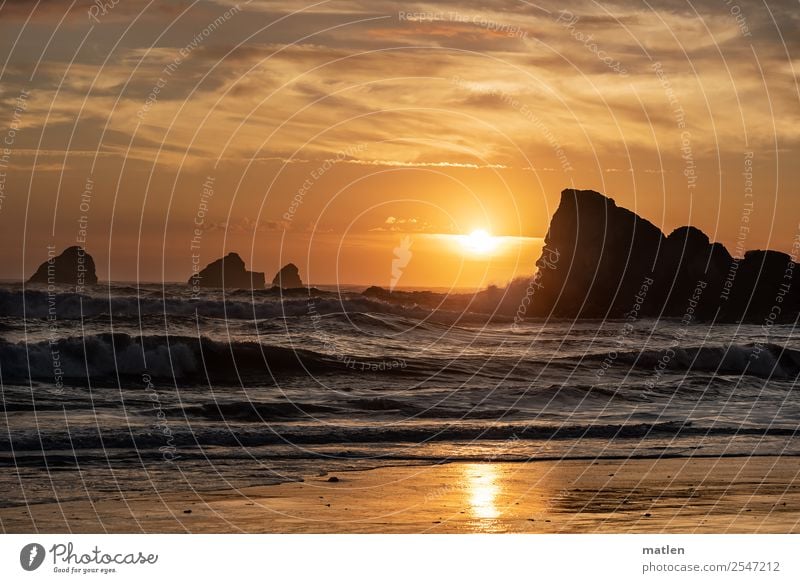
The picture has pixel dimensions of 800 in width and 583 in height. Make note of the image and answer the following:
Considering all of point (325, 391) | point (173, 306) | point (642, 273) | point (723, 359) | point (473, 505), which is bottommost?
point (473, 505)

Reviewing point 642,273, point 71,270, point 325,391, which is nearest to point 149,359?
point 325,391

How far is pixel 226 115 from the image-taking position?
95.1 ft

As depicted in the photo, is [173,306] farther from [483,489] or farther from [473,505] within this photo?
[473,505]

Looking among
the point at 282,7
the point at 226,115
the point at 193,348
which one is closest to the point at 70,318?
the point at 193,348

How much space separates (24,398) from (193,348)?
1070cm

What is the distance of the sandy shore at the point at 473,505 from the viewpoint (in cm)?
1619

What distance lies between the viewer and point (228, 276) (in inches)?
2795

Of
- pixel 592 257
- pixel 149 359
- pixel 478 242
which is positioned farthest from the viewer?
pixel 592 257

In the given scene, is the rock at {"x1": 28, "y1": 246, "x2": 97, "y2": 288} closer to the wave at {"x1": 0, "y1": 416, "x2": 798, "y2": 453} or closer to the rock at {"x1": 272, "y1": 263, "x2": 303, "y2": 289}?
the rock at {"x1": 272, "y1": 263, "x2": 303, "y2": 289}

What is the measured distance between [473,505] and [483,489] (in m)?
1.40

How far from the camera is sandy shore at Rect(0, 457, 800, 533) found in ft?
53.1
